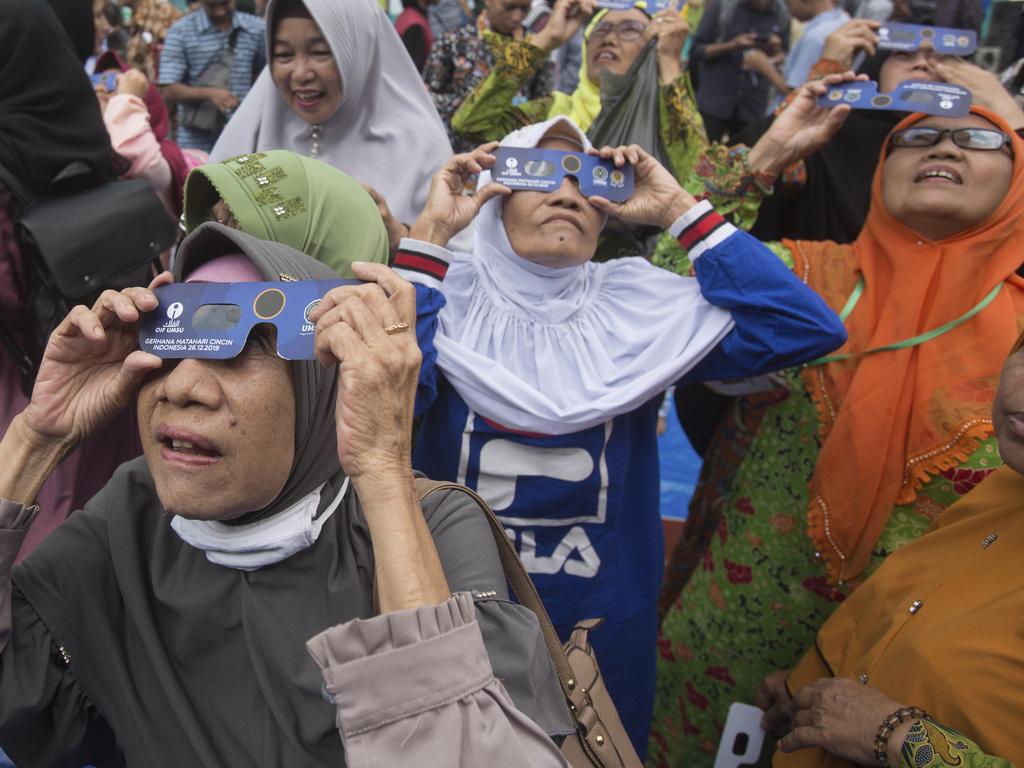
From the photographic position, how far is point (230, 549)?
1.29m

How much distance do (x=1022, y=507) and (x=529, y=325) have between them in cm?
118

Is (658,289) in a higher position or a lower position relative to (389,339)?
lower

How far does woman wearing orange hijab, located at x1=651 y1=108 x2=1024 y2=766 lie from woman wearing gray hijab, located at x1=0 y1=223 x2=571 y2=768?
1.30m

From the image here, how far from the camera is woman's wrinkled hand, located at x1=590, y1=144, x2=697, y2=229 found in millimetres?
2328

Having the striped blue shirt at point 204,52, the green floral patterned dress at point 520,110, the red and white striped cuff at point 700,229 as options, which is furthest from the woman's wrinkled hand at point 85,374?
the striped blue shirt at point 204,52

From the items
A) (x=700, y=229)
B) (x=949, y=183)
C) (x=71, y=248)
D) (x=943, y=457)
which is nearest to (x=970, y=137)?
(x=949, y=183)

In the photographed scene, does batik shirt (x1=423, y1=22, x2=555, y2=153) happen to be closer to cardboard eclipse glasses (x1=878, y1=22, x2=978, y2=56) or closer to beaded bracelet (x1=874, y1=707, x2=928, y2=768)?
cardboard eclipse glasses (x1=878, y1=22, x2=978, y2=56)

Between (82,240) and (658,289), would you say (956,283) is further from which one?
(82,240)

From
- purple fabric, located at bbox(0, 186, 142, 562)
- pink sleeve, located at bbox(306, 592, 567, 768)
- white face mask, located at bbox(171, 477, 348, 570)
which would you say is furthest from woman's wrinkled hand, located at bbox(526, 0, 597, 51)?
pink sleeve, located at bbox(306, 592, 567, 768)

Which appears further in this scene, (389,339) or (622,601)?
(622,601)

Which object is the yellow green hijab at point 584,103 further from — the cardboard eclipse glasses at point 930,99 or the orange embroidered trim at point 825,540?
the orange embroidered trim at point 825,540

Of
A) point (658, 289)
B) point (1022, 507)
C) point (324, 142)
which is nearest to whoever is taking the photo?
point (1022, 507)

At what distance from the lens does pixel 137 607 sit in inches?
52.9

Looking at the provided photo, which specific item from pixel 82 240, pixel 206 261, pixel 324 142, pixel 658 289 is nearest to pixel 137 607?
pixel 206 261
